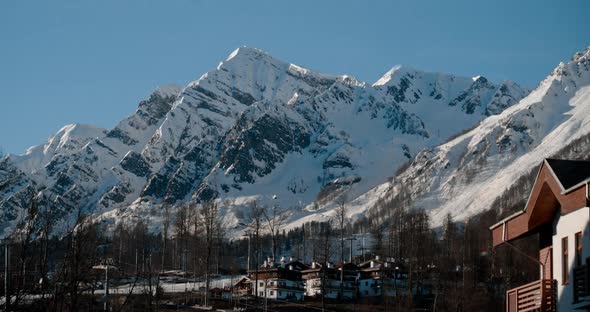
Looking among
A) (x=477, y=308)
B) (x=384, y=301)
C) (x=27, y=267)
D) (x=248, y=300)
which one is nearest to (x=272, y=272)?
(x=248, y=300)

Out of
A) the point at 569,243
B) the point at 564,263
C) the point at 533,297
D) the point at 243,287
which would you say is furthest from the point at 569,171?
the point at 243,287

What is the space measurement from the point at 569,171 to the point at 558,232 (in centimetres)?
210

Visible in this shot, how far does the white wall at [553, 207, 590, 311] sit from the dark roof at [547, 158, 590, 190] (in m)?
0.86

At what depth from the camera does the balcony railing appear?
25.1m

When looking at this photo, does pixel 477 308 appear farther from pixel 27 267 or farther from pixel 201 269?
pixel 27 267

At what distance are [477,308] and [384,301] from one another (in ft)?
47.9

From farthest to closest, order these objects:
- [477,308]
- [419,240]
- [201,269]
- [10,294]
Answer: [201,269] → [419,240] → [477,308] → [10,294]

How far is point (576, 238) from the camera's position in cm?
2659

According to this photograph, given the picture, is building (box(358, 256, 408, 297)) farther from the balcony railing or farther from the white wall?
the balcony railing

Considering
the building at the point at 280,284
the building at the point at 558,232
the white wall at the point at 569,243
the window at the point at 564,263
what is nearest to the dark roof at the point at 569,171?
the building at the point at 558,232

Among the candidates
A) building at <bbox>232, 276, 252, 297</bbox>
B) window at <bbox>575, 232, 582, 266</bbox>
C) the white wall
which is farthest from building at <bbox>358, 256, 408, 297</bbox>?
window at <bbox>575, 232, 582, 266</bbox>

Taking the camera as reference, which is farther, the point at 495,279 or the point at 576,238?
the point at 495,279

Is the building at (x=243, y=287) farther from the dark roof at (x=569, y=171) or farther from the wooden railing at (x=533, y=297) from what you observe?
the dark roof at (x=569, y=171)

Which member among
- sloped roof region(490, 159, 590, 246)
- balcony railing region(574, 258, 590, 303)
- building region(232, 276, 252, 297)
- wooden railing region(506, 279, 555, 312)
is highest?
sloped roof region(490, 159, 590, 246)
